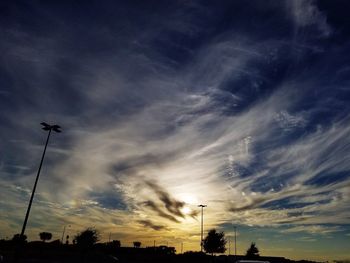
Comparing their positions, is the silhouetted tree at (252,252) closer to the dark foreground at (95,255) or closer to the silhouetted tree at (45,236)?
the dark foreground at (95,255)

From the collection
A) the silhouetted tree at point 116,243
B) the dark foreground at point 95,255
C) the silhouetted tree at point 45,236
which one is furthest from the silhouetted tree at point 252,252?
the silhouetted tree at point 45,236

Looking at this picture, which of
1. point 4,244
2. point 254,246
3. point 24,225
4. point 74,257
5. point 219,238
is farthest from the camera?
point 254,246

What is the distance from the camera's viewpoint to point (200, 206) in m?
68.1

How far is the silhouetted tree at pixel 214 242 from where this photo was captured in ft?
236

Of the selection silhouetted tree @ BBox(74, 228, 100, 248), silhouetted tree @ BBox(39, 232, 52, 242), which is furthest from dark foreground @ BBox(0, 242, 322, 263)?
silhouetted tree @ BBox(39, 232, 52, 242)

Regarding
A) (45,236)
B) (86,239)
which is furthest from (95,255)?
(45,236)

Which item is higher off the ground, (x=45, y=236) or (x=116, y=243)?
(x=45, y=236)

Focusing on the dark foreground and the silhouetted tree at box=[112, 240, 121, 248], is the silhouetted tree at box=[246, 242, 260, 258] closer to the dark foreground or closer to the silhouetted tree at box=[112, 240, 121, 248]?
the dark foreground

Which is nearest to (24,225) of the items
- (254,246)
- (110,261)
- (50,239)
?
(110,261)

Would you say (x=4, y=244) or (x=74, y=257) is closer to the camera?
(x=74, y=257)

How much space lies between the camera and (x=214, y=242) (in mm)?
72188

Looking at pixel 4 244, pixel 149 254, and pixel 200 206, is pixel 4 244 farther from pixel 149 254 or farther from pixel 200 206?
pixel 200 206

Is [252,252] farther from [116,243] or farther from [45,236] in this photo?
[45,236]

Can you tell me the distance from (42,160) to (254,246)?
270 feet
